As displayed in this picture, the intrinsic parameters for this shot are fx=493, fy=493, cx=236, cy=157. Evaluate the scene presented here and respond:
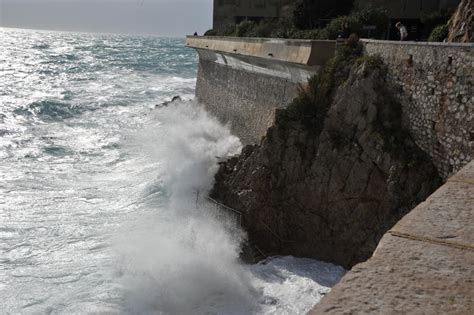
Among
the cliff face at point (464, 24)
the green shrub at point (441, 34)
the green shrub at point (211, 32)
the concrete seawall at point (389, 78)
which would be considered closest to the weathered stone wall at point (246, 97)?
the concrete seawall at point (389, 78)

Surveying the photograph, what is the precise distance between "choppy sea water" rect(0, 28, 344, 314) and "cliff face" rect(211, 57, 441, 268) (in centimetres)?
57

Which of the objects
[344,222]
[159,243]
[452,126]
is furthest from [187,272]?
[452,126]

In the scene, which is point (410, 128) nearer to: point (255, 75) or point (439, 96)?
point (439, 96)

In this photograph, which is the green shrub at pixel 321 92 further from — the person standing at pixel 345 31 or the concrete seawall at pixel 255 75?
the person standing at pixel 345 31

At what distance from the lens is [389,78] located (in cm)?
957

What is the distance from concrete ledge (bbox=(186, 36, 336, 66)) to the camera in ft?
37.2

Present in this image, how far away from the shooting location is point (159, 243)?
11.0m

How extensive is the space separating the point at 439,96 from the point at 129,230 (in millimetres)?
7598

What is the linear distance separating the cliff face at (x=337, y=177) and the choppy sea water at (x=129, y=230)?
0.57 metres

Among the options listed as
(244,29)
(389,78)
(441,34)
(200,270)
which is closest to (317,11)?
(244,29)

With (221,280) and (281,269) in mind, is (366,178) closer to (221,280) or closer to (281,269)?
(281,269)

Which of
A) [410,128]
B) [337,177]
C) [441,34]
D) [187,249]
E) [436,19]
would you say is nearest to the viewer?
[410,128]

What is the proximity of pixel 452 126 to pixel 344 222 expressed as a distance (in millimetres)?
2900

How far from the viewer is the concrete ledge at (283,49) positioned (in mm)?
11344
